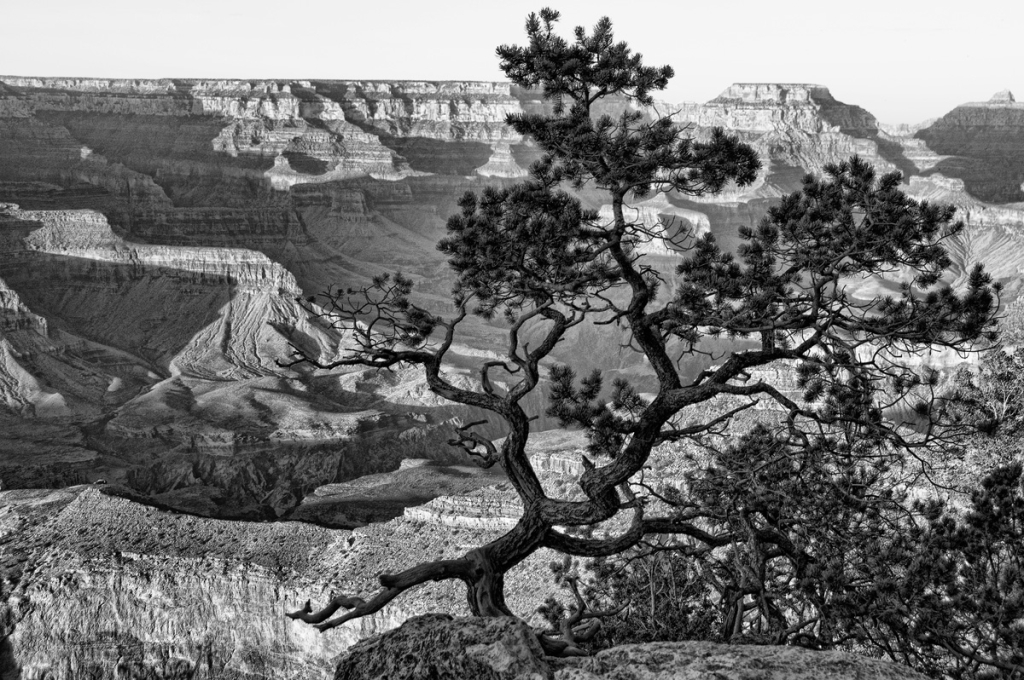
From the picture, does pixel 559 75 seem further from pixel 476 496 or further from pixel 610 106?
pixel 610 106

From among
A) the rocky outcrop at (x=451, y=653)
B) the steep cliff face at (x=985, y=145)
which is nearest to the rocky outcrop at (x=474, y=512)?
the rocky outcrop at (x=451, y=653)

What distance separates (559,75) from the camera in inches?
541

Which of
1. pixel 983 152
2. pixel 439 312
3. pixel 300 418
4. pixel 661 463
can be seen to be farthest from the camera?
pixel 983 152

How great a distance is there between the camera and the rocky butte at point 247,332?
2911 centimetres

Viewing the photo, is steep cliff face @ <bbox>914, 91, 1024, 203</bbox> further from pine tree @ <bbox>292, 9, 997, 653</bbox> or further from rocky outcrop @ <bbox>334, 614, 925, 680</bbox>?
rocky outcrop @ <bbox>334, 614, 925, 680</bbox>

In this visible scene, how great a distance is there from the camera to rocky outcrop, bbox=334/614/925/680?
31.2 feet

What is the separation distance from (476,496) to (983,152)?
144324 mm

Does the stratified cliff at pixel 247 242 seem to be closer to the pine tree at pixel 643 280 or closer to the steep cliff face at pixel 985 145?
the steep cliff face at pixel 985 145

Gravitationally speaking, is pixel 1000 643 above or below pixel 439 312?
above

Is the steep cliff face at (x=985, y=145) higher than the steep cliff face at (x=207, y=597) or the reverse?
higher

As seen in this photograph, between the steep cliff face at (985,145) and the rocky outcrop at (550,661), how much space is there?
144564 millimetres

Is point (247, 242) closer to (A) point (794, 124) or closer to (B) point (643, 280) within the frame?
(A) point (794, 124)

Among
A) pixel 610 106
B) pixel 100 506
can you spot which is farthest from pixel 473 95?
pixel 100 506

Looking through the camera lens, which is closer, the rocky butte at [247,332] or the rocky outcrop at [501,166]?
the rocky butte at [247,332]
